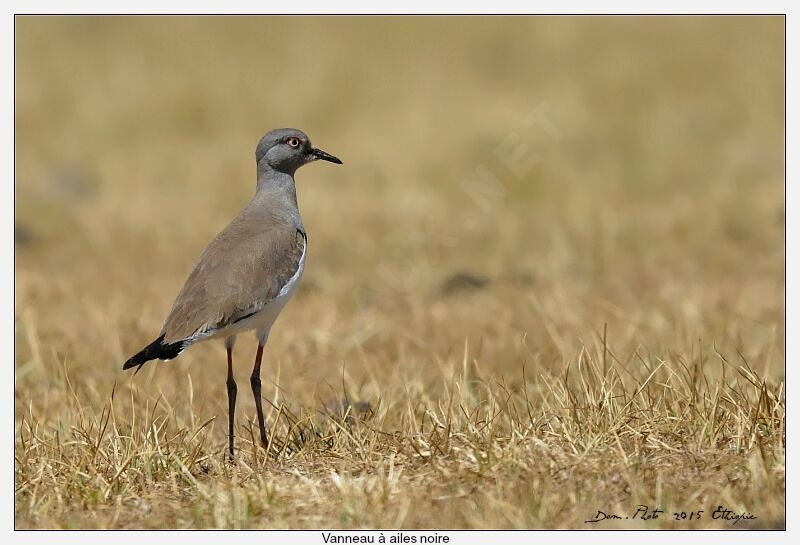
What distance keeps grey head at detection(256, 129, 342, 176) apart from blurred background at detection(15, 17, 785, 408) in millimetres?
1165

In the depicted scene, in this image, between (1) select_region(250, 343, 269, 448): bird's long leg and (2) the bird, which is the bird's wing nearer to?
(2) the bird

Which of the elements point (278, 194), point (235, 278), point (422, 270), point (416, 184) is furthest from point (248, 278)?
point (416, 184)

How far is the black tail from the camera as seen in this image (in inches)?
184

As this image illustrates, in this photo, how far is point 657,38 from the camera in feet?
52.7

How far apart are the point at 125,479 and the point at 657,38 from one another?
1313cm

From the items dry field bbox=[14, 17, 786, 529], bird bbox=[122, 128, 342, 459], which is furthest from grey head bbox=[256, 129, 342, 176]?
dry field bbox=[14, 17, 786, 529]

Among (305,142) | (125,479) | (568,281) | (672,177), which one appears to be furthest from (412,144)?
(125,479)

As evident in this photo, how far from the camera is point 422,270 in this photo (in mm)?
9148

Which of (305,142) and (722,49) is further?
(722,49)

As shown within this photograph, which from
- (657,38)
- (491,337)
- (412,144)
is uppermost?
(657,38)

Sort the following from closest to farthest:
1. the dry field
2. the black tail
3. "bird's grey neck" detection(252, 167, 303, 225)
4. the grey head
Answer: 1. the dry field
2. the black tail
3. "bird's grey neck" detection(252, 167, 303, 225)
4. the grey head

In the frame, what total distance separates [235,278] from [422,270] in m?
4.11

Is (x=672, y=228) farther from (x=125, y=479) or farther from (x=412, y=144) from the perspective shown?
(x=125, y=479)

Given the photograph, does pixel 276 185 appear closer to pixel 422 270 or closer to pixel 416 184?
pixel 422 270
